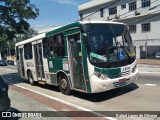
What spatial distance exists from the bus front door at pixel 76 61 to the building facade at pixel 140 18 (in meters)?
24.9

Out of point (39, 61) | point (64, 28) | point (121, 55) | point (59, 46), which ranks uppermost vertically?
point (64, 28)

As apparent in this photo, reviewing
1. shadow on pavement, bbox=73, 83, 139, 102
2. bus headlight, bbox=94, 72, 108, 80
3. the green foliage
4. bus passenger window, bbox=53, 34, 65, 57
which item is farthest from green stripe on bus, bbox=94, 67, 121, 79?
the green foliage

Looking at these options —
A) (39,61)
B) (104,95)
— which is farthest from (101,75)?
(39,61)

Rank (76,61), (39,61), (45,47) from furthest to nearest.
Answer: (39,61), (45,47), (76,61)

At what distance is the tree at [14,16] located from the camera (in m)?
18.3

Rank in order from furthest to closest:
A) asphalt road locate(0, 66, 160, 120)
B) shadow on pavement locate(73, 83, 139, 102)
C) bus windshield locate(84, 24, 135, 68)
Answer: shadow on pavement locate(73, 83, 139, 102) → bus windshield locate(84, 24, 135, 68) → asphalt road locate(0, 66, 160, 120)

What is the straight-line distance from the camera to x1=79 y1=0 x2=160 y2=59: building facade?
121 ft

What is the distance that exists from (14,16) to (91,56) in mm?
11886

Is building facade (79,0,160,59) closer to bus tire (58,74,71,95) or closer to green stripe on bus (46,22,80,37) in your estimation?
green stripe on bus (46,22,80,37)

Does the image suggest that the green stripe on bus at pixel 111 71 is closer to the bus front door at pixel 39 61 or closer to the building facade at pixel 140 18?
the bus front door at pixel 39 61

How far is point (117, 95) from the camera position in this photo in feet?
32.2

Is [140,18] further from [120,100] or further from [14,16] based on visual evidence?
[120,100]

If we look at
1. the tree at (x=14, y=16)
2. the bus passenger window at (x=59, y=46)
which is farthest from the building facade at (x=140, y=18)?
the bus passenger window at (x=59, y=46)

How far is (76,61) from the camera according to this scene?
9625mm
